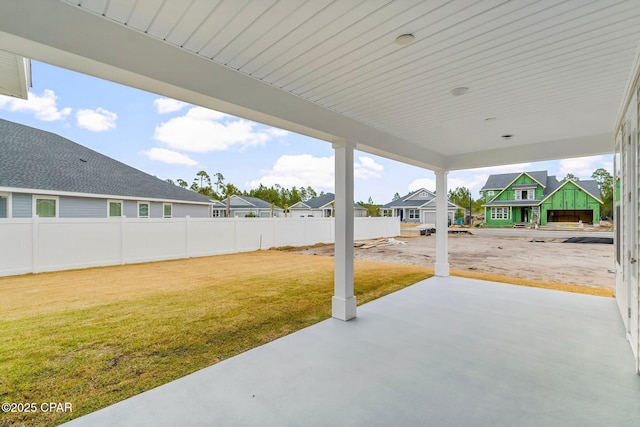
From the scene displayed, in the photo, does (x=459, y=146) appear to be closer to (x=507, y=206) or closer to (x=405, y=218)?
(x=507, y=206)

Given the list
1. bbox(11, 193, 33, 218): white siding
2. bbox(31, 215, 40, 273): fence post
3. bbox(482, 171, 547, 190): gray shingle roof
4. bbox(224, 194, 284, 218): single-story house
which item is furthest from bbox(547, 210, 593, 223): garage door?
bbox(11, 193, 33, 218): white siding

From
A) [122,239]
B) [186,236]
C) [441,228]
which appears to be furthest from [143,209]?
[441,228]

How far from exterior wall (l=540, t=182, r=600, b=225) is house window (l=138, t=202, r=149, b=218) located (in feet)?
84.4

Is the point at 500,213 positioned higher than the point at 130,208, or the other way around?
the point at 130,208

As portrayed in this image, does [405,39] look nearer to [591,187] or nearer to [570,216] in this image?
[591,187]

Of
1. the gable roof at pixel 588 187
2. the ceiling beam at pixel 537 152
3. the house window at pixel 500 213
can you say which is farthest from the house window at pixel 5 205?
the gable roof at pixel 588 187

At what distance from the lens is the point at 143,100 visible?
24.7 m

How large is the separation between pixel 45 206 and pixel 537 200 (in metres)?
28.4

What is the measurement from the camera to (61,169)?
10.2 meters

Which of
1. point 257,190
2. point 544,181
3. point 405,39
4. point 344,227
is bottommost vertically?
point 344,227

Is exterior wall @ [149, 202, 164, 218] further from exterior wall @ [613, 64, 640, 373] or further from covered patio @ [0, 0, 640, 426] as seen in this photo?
exterior wall @ [613, 64, 640, 373]

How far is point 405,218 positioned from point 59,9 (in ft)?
96.2

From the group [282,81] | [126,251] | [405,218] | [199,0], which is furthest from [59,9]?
[405,218]

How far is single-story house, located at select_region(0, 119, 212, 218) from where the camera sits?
28.8 ft
